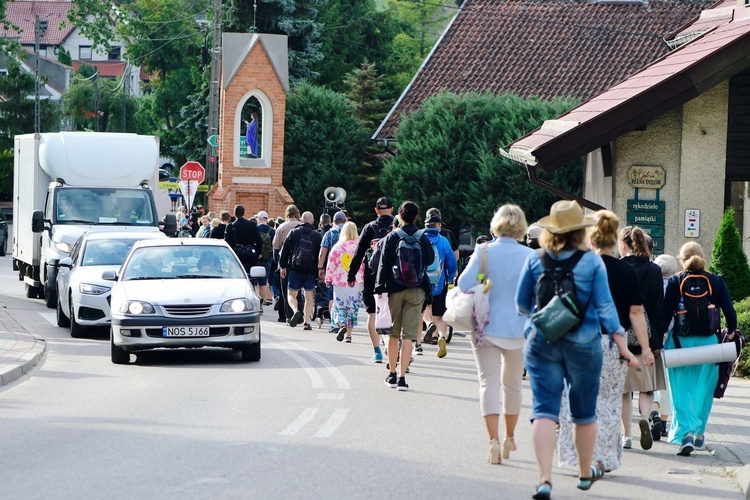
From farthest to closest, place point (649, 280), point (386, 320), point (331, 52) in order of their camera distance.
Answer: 1. point (331, 52)
2. point (386, 320)
3. point (649, 280)

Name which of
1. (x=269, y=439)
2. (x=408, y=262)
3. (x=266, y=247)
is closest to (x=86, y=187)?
(x=266, y=247)

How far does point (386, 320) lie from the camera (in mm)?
14273

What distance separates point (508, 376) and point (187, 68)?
73.4 metres

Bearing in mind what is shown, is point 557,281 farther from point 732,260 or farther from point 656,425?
point 732,260

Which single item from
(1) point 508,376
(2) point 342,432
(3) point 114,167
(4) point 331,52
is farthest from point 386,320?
(4) point 331,52

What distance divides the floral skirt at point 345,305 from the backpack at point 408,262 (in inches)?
213

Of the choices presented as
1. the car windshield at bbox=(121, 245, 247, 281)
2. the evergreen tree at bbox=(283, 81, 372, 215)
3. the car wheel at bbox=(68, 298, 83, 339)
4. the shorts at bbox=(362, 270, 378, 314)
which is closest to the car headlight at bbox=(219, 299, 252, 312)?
the car windshield at bbox=(121, 245, 247, 281)

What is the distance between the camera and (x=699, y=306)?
10.1 metres

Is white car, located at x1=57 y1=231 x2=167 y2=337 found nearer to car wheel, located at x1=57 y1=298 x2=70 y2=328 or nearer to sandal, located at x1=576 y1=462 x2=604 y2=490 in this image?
car wheel, located at x1=57 y1=298 x2=70 y2=328

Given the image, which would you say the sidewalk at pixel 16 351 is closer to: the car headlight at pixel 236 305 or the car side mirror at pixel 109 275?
the car side mirror at pixel 109 275

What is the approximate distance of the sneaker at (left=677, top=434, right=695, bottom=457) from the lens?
978cm

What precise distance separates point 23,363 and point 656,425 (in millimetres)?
7206

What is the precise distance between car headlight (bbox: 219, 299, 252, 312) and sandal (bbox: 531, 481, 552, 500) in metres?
7.84

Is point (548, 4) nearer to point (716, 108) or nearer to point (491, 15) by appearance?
point (491, 15)
